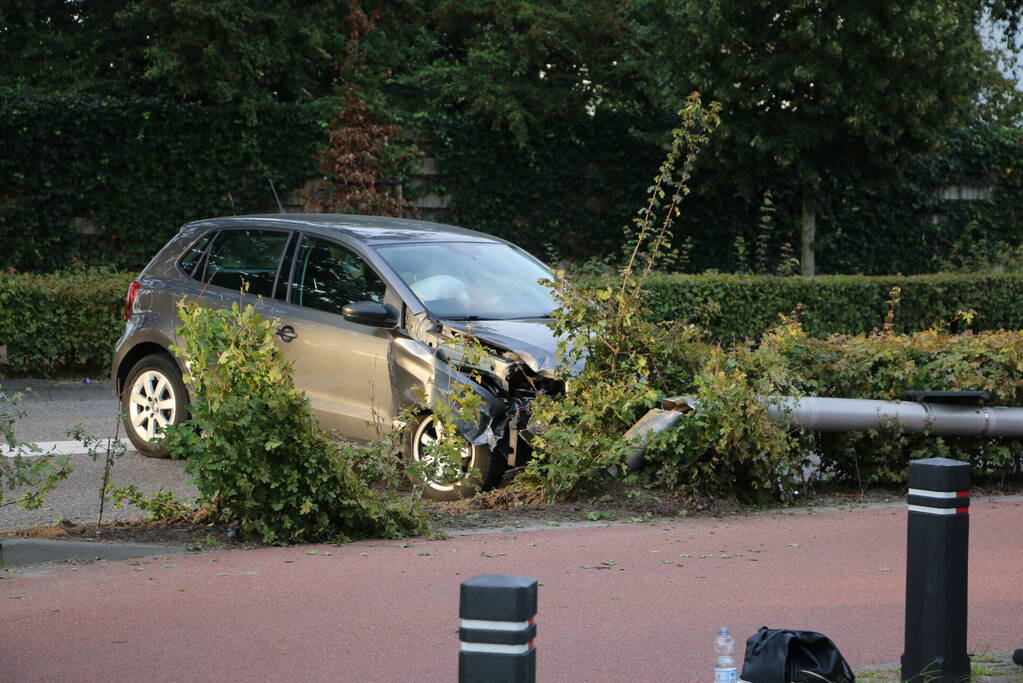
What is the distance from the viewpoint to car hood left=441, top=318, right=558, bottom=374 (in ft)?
26.7

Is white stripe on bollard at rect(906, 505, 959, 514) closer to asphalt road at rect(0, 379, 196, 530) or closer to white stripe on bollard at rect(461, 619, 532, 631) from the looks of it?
white stripe on bollard at rect(461, 619, 532, 631)

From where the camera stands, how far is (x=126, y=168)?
20.9 meters

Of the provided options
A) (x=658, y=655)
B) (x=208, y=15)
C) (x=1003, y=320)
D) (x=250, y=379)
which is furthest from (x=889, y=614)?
(x=208, y=15)

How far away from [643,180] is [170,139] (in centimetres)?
850

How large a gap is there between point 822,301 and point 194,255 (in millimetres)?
9499

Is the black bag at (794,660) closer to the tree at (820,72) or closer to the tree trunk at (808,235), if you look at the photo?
the tree at (820,72)

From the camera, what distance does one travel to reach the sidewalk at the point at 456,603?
4.86 metres

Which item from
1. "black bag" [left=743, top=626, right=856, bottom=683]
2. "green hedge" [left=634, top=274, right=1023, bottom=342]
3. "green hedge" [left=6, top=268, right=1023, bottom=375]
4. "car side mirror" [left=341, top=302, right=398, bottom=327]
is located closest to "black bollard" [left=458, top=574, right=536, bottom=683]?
"black bag" [left=743, top=626, right=856, bottom=683]

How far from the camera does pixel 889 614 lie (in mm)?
5672

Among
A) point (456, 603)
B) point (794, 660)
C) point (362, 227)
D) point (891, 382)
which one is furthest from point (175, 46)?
point (794, 660)

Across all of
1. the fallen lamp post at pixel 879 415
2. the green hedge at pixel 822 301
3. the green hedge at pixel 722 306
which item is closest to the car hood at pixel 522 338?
the fallen lamp post at pixel 879 415

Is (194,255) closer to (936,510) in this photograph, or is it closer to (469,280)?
(469,280)

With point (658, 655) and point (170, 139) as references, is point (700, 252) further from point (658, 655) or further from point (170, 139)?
point (658, 655)

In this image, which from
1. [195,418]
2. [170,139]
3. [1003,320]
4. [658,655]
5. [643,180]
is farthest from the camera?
[643,180]
